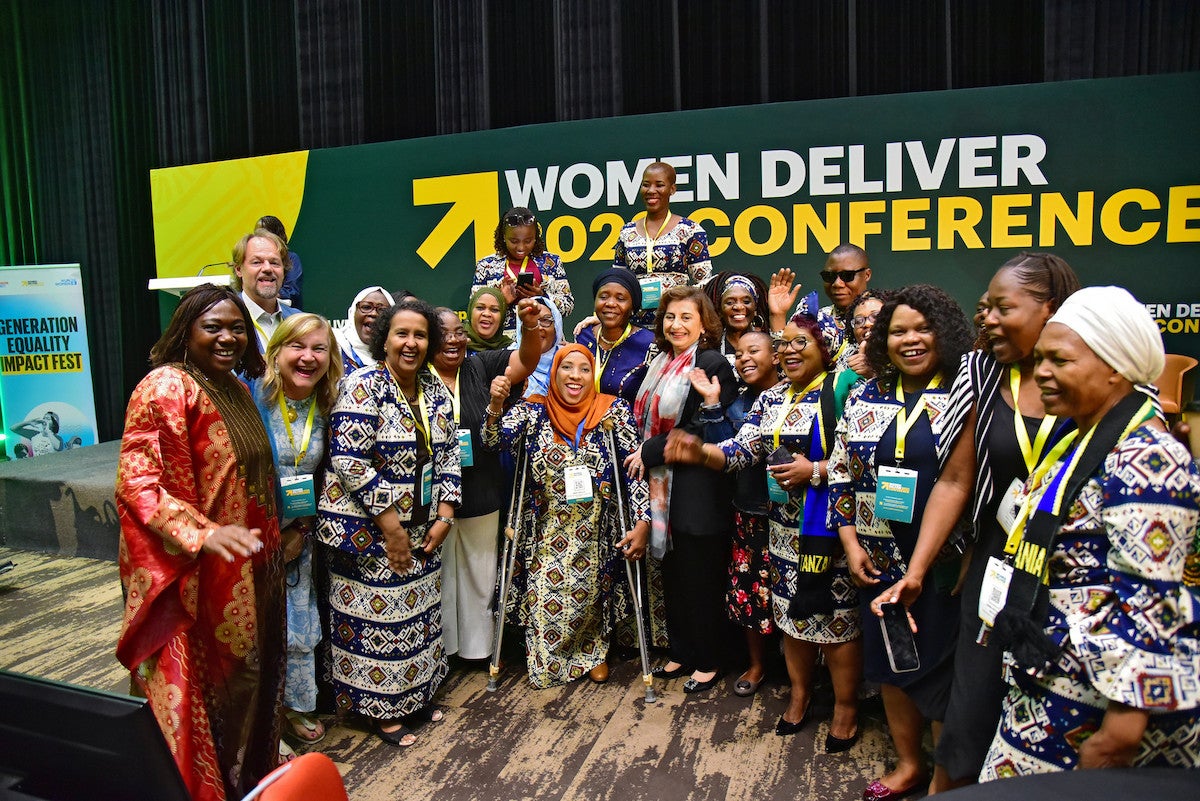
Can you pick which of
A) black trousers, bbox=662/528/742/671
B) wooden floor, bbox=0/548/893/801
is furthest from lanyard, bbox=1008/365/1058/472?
black trousers, bbox=662/528/742/671

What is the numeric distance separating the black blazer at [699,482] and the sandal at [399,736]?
4.46 ft

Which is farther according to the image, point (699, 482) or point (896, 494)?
point (699, 482)

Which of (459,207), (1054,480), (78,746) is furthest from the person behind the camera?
(459,207)

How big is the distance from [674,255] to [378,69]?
193 inches

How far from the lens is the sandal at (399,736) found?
10.2ft

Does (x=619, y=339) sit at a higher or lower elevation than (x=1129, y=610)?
higher

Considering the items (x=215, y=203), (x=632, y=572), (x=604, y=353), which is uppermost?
(x=215, y=203)

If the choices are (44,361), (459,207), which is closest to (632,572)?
(459,207)

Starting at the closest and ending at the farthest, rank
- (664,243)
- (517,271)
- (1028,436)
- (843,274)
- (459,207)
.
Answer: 1. (1028,436)
2. (843,274)
3. (664,243)
4. (517,271)
5. (459,207)

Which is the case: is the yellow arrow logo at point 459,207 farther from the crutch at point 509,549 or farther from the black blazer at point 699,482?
the black blazer at point 699,482

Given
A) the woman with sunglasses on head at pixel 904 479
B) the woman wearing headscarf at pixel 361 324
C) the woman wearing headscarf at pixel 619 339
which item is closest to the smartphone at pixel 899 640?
the woman with sunglasses on head at pixel 904 479

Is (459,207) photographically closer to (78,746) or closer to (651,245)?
(651,245)

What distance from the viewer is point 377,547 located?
3066mm

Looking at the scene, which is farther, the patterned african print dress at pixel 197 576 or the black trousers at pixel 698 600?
the black trousers at pixel 698 600
